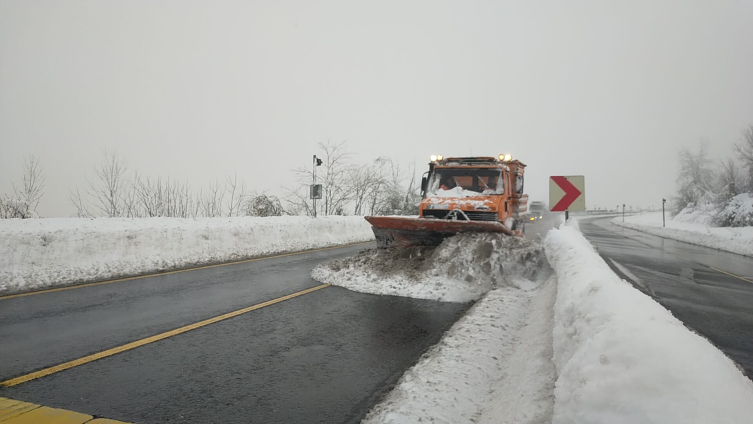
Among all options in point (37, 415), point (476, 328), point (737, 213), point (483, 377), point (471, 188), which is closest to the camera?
point (37, 415)

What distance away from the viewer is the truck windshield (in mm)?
9594

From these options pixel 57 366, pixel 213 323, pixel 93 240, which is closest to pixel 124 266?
pixel 93 240

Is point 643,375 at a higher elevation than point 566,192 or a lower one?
lower

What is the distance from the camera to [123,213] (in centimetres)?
1471

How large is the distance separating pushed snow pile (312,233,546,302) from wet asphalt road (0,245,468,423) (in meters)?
0.41

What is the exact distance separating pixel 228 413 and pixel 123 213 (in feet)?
48.7

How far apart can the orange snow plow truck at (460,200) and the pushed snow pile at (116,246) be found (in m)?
5.28

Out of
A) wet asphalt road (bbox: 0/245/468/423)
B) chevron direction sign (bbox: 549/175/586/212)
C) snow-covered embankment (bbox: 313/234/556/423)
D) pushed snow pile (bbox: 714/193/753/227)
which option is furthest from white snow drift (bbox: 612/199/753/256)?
wet asphalt road (bbox: 0/245/468/423)

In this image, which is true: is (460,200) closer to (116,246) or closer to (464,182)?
(464,182)

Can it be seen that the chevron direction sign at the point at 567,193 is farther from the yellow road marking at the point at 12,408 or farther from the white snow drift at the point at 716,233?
the white snow drift at the point at 716,233

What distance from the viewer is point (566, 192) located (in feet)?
31.4

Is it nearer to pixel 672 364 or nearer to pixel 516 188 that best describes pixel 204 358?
pixel 672 364

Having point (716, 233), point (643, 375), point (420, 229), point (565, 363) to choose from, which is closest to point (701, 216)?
point (716, 233)

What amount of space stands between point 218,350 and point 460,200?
262 inches
